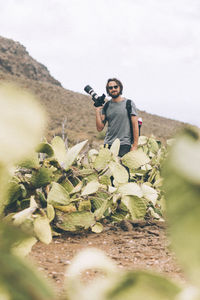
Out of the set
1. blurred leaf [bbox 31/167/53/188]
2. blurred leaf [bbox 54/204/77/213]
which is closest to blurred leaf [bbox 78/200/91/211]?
blurred leaf [bbox 54/204/77/213]

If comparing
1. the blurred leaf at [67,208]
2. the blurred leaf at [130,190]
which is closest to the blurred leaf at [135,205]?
the blurred leaf at [130,190]

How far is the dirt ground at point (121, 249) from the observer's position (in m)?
1.29

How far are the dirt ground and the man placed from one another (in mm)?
1302

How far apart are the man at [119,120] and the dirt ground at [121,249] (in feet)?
4.27

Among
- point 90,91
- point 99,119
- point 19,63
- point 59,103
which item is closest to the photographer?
point 99,119

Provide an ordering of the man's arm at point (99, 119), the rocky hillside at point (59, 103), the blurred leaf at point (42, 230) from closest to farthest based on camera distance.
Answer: the blurred leaf at point (42, 230) → the man's arm at point (99, 119) → the rocky hillside at point (59, 103)

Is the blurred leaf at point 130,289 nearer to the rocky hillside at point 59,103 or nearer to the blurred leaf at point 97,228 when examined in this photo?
the blurred leaf at point 97,228

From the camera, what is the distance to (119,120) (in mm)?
3449

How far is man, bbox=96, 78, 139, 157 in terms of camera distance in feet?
11.2

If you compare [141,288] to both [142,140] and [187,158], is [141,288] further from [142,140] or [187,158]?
[142,140]

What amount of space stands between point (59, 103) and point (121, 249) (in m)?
29.1

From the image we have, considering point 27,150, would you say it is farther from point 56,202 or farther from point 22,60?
point 22,60

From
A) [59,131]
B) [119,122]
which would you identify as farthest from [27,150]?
[59,131]

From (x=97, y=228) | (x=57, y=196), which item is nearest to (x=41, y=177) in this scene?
(x=57, y=196)
